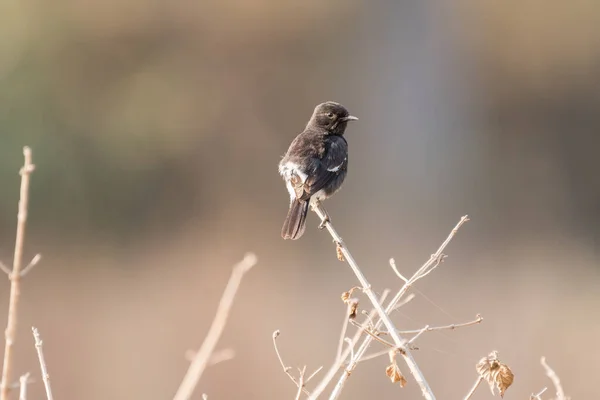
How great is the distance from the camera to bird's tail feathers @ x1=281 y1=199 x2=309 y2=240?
4672 millimetres

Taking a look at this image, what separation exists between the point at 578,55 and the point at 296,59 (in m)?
3.84

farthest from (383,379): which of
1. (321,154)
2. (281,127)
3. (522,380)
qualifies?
(281,127)

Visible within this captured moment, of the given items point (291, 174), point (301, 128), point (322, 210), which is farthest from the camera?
point (301, 128)

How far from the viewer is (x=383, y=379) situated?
855 cm

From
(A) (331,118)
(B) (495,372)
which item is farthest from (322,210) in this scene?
(B) (495,372)

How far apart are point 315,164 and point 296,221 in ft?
1.86

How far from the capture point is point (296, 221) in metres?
4.75

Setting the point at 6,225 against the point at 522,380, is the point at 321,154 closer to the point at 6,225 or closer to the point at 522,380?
the point at 522,380

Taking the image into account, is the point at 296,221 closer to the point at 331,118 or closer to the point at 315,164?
the point at 315,164

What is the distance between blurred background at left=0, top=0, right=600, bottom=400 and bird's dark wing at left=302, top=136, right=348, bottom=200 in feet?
17.2

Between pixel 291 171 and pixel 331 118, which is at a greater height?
pixel 331 118

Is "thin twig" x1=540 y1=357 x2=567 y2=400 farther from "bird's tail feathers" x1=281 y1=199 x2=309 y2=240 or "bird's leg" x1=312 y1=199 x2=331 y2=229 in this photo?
"bird's tail feathers" x1=281 y1=199 x2=309 y2=240

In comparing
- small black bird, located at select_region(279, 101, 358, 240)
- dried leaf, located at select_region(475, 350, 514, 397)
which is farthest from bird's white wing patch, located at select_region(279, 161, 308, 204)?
dried leaf, located at select_region(475, 350, 514, 397)

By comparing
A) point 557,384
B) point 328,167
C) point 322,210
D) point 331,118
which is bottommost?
point 557,384
